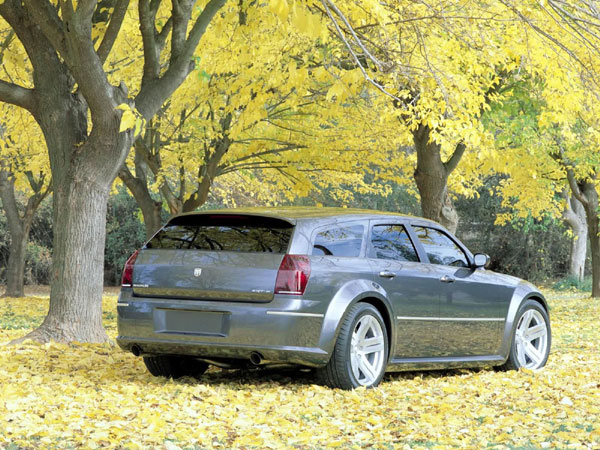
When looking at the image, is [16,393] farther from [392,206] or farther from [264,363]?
[392,206]

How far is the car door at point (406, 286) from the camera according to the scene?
302 inches

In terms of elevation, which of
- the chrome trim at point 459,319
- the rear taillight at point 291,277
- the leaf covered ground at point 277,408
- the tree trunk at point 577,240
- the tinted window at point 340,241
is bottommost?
the leaf covered ground at point 277,408

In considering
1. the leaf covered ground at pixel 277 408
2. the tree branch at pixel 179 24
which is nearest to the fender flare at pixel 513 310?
the leaf covered ground at pixel 277 408

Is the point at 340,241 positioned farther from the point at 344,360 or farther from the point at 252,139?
the point at 252,139

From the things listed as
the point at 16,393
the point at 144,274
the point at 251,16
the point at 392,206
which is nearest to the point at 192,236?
the point at 144,274

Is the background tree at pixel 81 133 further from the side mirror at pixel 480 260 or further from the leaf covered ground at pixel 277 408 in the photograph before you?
the side mirror at pixel 480 260

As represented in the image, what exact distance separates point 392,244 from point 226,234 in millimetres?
1570

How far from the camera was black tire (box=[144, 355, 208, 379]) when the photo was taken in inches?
305

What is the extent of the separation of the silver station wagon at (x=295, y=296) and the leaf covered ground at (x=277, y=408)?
11.0 inches

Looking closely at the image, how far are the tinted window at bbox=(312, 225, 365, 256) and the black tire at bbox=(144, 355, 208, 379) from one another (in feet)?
5.03

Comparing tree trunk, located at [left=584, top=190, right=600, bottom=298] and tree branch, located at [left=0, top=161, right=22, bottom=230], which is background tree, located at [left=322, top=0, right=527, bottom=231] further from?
tree branch, located at [left=0, top=161, right=22, bottom=230]

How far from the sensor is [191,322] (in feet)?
23.0

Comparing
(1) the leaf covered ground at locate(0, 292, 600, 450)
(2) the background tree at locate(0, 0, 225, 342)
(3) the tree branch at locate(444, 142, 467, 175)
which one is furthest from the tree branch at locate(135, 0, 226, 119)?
(3) the tree branch at locate(444, 142, 467, 175)

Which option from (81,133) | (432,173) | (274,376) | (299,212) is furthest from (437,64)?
(274,376)
